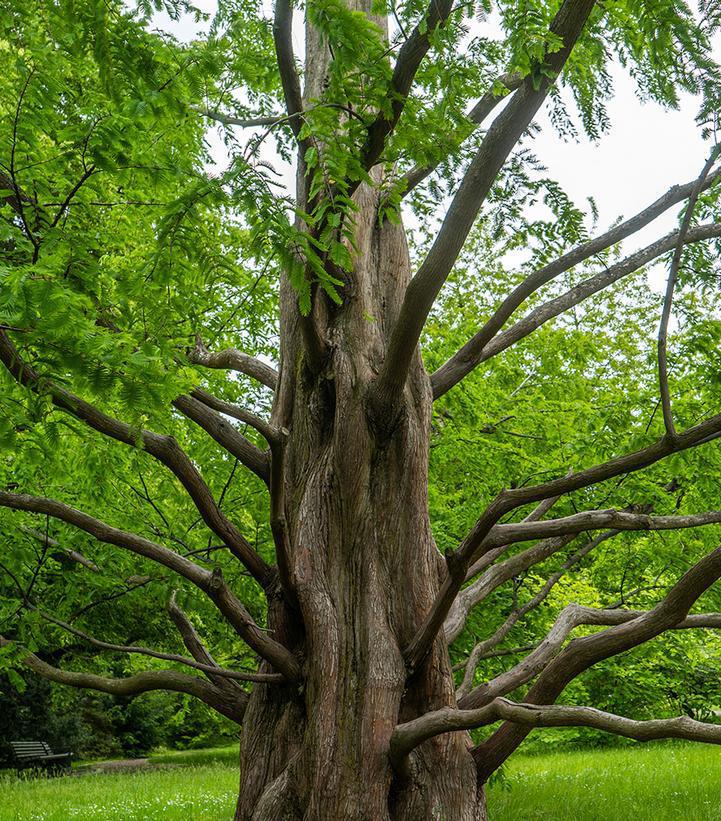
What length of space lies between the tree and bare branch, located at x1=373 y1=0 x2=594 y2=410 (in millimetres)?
12

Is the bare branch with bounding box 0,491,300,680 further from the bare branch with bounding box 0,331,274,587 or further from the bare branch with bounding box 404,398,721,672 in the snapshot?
the bare branch with bounding box 404,398,721,672

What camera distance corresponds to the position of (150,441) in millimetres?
4090

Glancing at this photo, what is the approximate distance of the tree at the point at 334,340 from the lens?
10.5 feet

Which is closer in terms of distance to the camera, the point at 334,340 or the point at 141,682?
the point at 141,682

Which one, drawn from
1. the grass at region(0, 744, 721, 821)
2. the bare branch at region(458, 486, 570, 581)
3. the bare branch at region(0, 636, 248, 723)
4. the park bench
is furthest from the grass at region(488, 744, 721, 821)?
the park bench

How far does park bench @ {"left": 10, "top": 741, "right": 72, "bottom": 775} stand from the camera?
15602 mm

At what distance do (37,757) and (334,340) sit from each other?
14.7 meters

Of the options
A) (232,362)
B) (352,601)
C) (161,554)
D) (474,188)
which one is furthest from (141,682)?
(474,188)

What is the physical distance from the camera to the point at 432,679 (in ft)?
14.7

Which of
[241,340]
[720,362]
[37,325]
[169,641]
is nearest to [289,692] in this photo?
[37,325]

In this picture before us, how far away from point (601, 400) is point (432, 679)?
6.44 metres

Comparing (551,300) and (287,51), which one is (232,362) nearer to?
(551,300)

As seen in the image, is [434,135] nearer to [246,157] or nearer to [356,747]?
[246,157]

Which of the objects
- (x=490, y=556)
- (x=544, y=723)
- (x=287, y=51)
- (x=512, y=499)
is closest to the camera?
(x=544, y=723)
